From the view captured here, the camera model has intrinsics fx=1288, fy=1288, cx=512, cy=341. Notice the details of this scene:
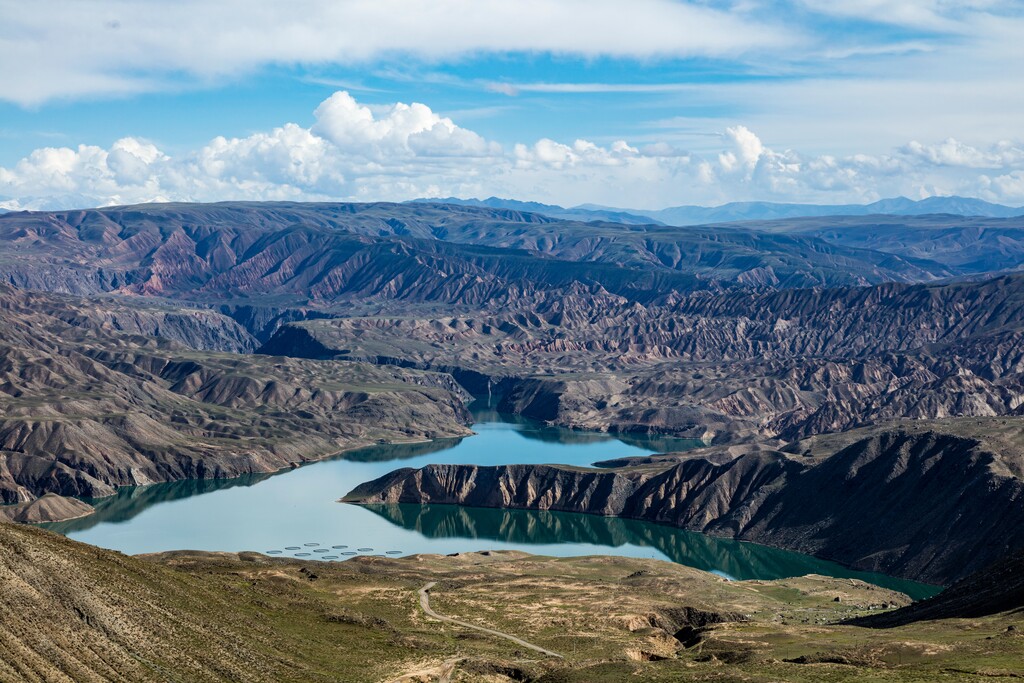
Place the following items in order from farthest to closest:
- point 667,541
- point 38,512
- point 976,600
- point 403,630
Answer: point 38,512
point 667,541
point 976,600
point 403,630

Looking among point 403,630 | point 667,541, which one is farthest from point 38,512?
point 403,630

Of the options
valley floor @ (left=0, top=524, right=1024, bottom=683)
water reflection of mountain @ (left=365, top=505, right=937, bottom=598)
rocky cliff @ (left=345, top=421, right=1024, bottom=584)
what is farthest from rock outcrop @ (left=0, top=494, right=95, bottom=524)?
rocky cliff @ (left=345, top=421, right=1024, bottom=584)

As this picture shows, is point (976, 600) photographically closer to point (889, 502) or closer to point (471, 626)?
point (471, 626)

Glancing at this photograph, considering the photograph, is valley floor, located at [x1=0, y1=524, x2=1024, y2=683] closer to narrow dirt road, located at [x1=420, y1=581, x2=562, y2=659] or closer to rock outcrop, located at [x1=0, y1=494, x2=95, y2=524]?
narrow dirt road, located at [x1=420, y1=581, x2=562, y2=659]

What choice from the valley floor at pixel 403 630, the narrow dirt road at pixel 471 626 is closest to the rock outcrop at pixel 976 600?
the valley floor at pixel 403 630

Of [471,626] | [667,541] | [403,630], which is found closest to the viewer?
[403,630]

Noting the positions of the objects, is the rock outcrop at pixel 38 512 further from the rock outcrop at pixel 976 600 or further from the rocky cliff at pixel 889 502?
the rock outcrop at pixel 976 600

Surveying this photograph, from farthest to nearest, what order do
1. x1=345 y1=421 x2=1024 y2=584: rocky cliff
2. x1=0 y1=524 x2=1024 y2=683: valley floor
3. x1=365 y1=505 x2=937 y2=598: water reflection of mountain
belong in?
1. x1=365 y1=505 x2=937 y2=598: water reflection of mountain
2. x1=345 y1=421 x2=1024 y2=584: rocky cliff
3. x1=0 y1=524 x2=1024 y2=683: valley floor

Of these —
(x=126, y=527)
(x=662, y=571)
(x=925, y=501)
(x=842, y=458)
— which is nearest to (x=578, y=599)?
(x=662, y=571)
